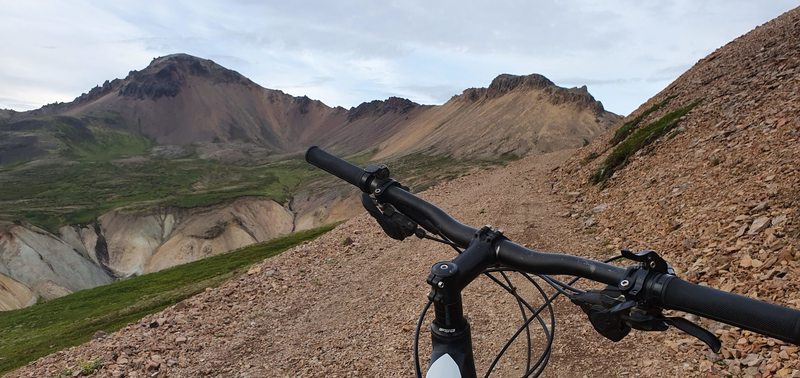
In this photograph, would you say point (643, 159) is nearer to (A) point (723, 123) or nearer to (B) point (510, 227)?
(A) point (723, 123)

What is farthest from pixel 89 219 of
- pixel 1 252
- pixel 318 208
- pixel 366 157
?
pixel 366 157

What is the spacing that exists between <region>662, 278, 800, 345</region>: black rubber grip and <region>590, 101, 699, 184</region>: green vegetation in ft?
63.9

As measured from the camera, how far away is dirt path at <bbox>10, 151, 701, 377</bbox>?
9.51 m

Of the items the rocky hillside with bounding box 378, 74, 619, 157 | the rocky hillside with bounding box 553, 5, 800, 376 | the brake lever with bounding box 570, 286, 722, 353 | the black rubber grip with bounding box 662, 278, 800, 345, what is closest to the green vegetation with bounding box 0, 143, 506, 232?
the rocky hillside with bounding box 378, 74, 619, 157

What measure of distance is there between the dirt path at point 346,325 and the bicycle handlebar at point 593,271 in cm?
673

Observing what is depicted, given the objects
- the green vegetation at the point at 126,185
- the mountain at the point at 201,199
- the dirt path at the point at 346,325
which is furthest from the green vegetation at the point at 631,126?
the green vegetation at the point at 126,185

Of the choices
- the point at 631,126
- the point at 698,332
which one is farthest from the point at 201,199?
the point at 698,332

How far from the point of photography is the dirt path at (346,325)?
9508 millimetres

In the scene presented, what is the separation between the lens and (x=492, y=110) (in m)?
135

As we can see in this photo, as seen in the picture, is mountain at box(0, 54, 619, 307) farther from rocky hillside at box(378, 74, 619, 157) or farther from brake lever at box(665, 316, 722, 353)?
brake lever at box(665, 316, 722, 353)

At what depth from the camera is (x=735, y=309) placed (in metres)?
2.09

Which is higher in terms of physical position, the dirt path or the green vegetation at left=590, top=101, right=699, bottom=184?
the green vegetation at left=590, top=101, right=699, bottom=184

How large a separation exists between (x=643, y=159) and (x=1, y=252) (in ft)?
308

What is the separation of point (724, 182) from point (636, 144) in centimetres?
806
